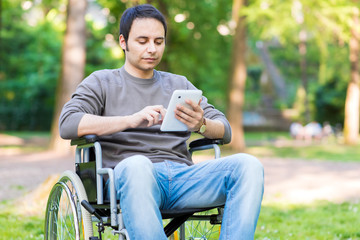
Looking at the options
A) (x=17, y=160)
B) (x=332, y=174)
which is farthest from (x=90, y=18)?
(x=332, y=174)

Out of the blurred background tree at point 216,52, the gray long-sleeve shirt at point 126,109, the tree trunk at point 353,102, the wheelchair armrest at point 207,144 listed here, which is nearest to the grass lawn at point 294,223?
the wheelchair armrest at point 207,144

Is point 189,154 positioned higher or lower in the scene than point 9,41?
lower

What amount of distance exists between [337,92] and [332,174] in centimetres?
2120

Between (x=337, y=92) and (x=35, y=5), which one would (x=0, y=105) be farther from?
(x=337, y=92)

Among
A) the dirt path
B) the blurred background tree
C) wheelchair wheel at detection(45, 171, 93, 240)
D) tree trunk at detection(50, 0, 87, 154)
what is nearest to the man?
wheelchair wheel at detection(45, 171, 93, 240)

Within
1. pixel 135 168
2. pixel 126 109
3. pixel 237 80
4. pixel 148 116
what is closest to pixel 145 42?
pixel 126 109

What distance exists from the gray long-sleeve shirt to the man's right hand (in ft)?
0.63

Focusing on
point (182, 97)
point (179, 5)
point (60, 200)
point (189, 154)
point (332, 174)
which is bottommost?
point (332, 174)

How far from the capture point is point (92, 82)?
3.00 metres

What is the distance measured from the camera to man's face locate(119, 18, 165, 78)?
2.98m

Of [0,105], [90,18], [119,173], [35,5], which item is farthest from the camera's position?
[0,105]

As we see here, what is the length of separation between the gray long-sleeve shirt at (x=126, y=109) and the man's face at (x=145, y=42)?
11 centimetres

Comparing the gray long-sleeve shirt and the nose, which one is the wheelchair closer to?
the gray long-sleeve shirt

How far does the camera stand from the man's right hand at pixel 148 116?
9.01 feet
